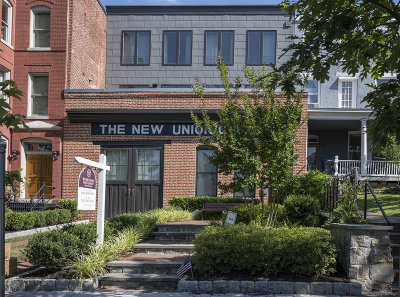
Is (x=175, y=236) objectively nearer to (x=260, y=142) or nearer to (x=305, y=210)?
(x=305, y=210)

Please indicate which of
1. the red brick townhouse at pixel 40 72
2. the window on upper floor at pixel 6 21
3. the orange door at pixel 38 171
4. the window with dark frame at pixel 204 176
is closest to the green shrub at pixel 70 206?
the red brick townhouse at pixel 40 72

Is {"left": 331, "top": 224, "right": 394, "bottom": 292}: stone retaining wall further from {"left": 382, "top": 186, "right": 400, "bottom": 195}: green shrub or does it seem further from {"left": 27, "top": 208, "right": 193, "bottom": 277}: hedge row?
{"left": 382, "top": 186, "right": 400, "bottom": 195}: green shrub

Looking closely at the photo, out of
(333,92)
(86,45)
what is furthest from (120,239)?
(333,92)

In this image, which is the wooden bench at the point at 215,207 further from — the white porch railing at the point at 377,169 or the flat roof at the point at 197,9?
the flat roof at the point at 197,9

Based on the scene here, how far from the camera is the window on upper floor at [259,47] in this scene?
26.2 metres

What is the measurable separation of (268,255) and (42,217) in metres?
10.4

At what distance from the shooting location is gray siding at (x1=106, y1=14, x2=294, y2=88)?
2636 cm

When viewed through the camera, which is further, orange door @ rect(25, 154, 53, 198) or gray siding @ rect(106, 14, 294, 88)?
gray siding @ rect(106, 14, 294, 88)

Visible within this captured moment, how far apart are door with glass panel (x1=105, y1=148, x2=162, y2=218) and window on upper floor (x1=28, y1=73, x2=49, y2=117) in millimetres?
3748

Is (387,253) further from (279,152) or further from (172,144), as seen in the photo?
(172,144)

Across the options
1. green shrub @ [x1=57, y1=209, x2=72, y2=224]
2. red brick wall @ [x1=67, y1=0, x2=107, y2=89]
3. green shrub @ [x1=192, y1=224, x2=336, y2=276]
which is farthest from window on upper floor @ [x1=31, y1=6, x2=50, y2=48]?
green shrub @ [x1=192, y1=224, x2=336, y2=276]

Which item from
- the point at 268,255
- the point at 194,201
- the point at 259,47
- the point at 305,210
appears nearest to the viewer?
the point at 268,255

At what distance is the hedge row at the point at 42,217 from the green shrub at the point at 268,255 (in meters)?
8.59

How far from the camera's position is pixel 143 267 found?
10.2m
